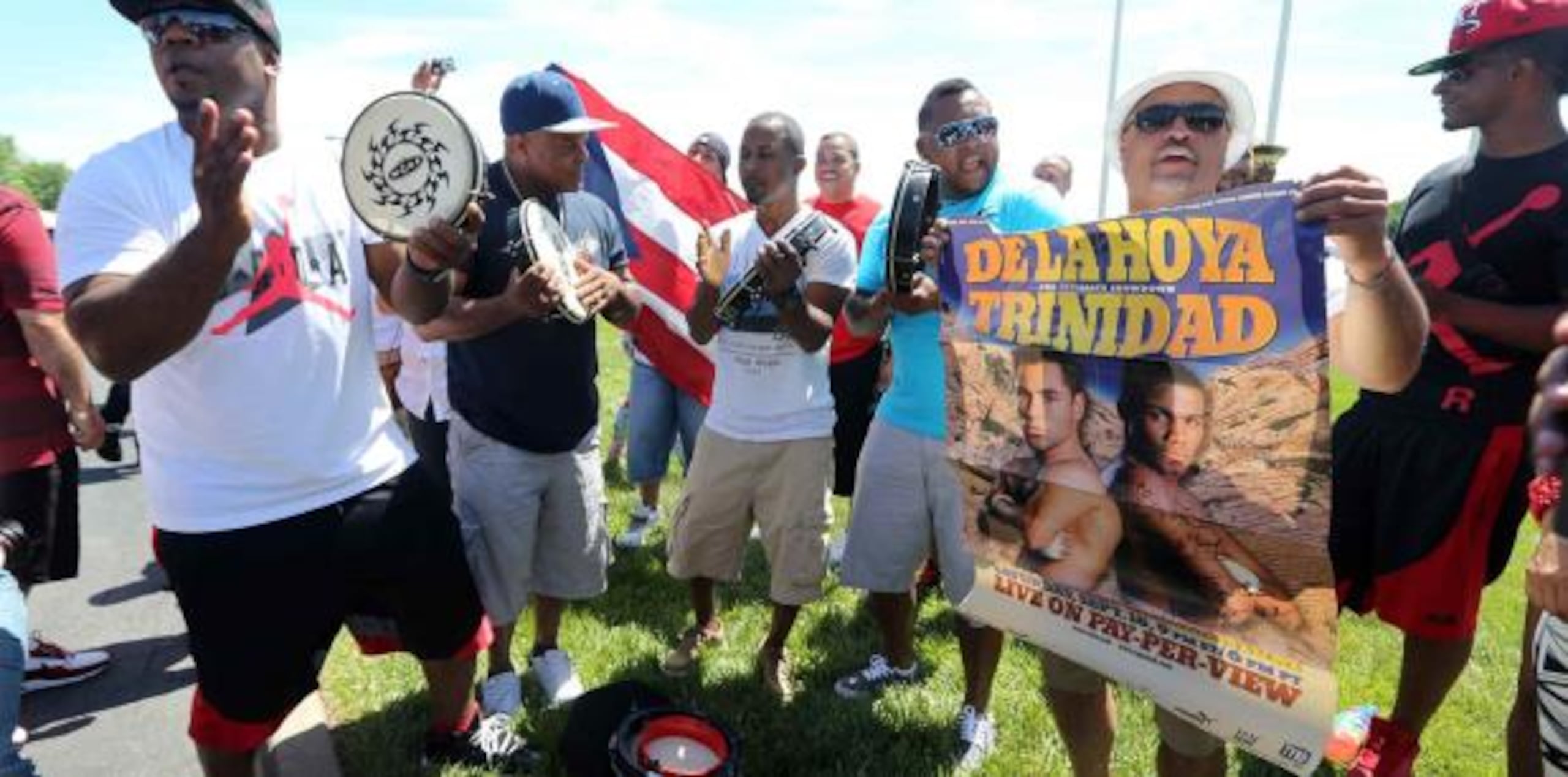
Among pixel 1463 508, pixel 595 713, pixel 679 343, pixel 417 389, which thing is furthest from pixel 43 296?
pixel 1463 508

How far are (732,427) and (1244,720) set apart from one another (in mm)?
2275

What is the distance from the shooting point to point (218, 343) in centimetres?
222

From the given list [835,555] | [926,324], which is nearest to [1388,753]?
[926,324]

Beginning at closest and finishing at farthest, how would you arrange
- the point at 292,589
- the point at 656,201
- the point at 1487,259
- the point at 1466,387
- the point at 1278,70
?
the point at 292,589
the point at 1487,259
the point at 1466,387
the point at 656,201
the point at 1278,70

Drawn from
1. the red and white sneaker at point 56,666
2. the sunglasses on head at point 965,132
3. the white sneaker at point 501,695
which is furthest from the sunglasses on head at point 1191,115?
the red and white sneaker at point 56,666

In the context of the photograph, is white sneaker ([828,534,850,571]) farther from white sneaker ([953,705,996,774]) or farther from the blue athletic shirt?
the blue athletic shirt

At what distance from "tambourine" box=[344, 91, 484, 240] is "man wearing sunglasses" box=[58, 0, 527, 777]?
0.08 meters

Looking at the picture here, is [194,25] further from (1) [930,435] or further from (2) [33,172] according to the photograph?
(2) [33,172]

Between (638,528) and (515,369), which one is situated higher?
(515,369)

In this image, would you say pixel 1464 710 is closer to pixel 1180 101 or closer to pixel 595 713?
pixel 1180 101

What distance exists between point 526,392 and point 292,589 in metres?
1.13

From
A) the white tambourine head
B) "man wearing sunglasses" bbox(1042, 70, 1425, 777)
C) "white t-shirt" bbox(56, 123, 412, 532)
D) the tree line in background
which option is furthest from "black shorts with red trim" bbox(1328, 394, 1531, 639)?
the tree line in background

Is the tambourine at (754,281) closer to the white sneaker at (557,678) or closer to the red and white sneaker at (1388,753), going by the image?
the white sneaker at (557,678)

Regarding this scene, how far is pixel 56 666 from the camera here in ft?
12.7
